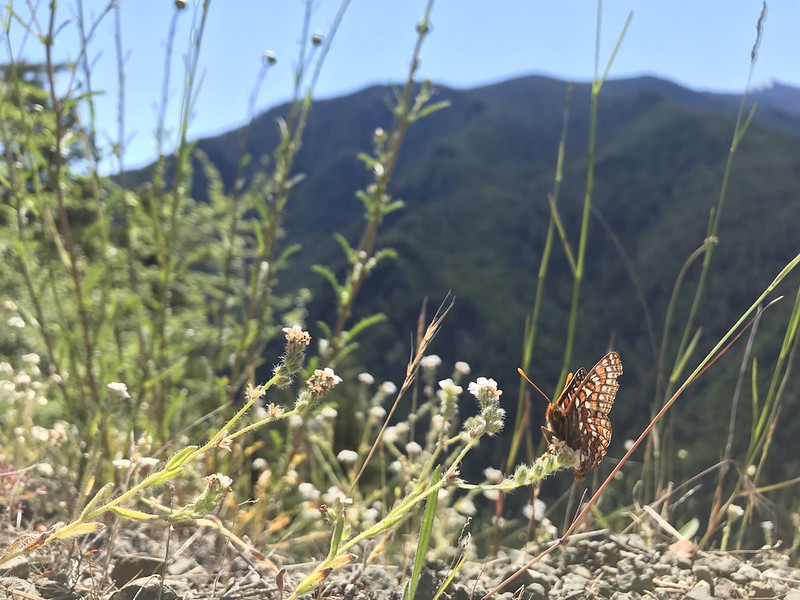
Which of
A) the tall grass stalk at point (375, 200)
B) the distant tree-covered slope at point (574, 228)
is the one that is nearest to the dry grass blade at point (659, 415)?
the tall grass stalk at point (375, 200)

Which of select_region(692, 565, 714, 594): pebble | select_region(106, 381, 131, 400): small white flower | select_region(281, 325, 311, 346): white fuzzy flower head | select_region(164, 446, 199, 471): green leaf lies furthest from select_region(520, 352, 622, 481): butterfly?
select_region(106, 381, 131, 400): small white flower

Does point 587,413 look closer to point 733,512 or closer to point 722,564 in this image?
point 722,564

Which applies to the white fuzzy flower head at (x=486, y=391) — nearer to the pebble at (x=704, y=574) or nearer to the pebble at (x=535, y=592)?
the pebble at (x=535, y=592)

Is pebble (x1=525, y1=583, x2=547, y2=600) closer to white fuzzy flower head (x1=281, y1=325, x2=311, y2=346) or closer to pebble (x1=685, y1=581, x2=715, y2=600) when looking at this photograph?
pebble (x1=685, y1=581, x2=715, y2=600)

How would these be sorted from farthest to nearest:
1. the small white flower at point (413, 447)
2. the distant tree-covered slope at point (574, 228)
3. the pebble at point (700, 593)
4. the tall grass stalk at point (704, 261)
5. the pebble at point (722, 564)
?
the distant tree-covered slope at point (574, 228)
the small white flower at point (413, 447)
the tall grass stalk at point (704, 261)
the pebble at point (722, 564)
the pebble at point (700, 593)

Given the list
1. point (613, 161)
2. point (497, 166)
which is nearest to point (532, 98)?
point (497, 166)

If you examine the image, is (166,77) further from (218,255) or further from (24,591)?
(218,255)

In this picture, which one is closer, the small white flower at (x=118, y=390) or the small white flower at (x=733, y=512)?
the small white flower at (x=118, y=390)

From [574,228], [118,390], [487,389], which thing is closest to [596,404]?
[487,389]
